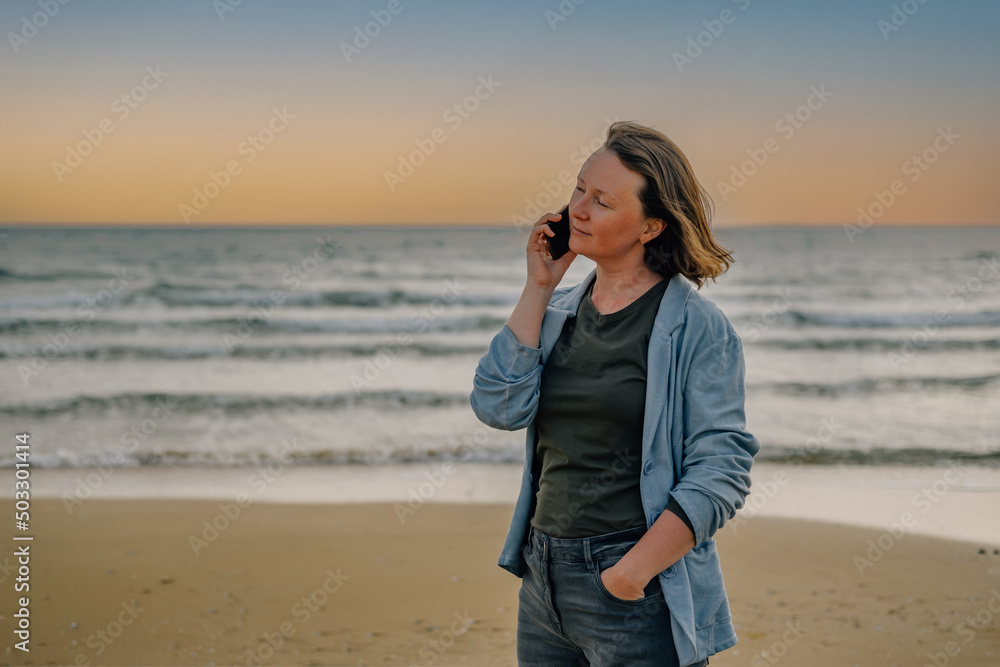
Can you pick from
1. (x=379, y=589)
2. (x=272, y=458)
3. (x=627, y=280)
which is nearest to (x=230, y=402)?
(x=272, y=458)

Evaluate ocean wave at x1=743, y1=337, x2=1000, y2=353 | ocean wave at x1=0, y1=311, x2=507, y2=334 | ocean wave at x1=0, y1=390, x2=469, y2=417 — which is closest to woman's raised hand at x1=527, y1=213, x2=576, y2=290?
ocean wave at x1=0, y1=390, x2=469, y2=417

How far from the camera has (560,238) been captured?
6.84 feet

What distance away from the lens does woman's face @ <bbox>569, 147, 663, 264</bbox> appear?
1.89 m

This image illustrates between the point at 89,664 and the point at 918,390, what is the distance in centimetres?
1198

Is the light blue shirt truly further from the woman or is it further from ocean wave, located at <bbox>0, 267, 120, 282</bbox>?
ocean wave, located at <bbox>0, 267, 120, 282</bbox>

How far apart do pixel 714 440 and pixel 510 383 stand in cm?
49

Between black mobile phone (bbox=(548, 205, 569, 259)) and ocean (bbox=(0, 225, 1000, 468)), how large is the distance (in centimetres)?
56

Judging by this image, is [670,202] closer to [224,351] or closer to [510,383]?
[510,383]

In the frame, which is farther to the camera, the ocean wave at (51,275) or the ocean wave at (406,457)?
the ocean wave at (51,275)

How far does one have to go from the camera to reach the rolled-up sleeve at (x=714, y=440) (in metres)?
1.77

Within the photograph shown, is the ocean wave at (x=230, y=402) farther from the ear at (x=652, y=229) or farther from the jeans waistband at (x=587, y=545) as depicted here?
the ear at (x=652, y=229)

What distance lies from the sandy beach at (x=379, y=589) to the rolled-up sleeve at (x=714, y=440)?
3291 mm

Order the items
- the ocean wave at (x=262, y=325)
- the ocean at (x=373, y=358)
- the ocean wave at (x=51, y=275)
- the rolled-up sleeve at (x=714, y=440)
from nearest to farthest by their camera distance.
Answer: the rolled-up sleeve at (x=714, y=440) → the ocean at (x=373, y=358) → the ocean wave at (x=262, y=325) → the ocean wave at (x=51, y=275)

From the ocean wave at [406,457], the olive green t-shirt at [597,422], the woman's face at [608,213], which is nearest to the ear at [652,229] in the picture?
the woman's face at [608,213]
